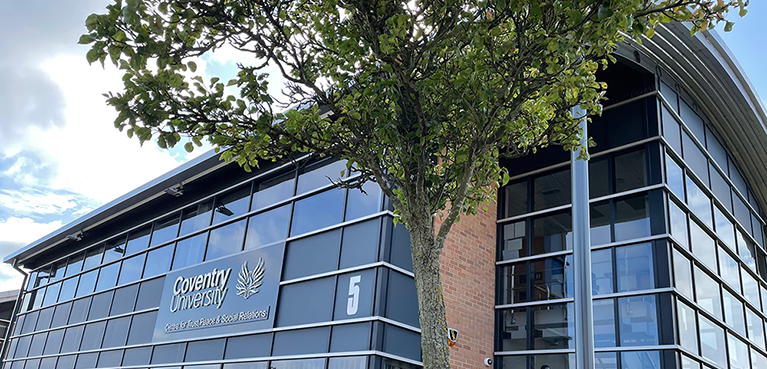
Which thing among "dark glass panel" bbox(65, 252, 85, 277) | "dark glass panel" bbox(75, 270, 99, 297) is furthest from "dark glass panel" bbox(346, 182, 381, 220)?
"dark glass panel" bbox(65, 252, 85, 277)

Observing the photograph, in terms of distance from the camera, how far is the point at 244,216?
1345 cm

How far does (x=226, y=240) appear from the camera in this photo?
13703 millimetres

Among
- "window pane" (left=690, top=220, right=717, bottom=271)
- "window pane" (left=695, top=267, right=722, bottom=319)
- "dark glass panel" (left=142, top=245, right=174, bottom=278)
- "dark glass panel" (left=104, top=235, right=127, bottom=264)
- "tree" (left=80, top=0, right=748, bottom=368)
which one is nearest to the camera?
"tree" (left=80, top=0, right=748, bottom=368)

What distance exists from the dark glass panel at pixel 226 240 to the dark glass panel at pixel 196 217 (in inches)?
27.1

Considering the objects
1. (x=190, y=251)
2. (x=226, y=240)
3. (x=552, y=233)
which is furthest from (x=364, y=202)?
(x=190, y=251)

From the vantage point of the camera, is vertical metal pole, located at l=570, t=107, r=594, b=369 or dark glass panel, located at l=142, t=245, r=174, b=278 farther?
dark glass panel, located at l=142, t=245, r=174, b=278

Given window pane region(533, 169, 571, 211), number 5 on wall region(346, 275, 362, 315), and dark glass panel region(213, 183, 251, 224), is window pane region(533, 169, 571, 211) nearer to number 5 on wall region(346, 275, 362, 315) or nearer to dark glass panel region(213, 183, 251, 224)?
number 5 on wall region(346, 275, 362, 315)

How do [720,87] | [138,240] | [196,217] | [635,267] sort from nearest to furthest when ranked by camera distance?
1. [635,267]
2. [720,87]
3. [196,217]
4. [138,240]

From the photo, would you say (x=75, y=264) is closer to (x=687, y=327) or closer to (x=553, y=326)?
(x=553, y=326)

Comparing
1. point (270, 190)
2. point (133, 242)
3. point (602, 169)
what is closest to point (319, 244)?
point (270, 190)

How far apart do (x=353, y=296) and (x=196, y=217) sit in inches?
273

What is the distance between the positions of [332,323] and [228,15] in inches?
244

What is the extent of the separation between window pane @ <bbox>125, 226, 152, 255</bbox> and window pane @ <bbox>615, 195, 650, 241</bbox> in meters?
12.7

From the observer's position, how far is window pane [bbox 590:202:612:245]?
10530 millimetres
